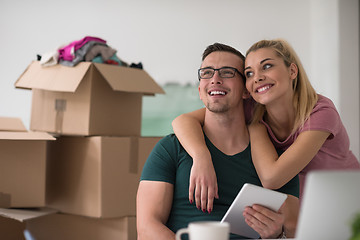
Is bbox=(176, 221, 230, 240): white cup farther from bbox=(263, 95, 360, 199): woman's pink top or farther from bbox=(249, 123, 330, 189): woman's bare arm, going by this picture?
bbox=(263, 95, 360, 199): woman's pink top

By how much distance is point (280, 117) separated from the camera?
4.80ft

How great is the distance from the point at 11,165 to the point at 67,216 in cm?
44

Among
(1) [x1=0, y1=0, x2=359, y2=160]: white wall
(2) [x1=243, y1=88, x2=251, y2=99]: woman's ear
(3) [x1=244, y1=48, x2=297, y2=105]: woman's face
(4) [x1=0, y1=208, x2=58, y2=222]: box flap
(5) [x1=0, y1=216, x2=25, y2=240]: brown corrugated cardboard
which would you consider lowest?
(5) [x1=0, y1=216, x2=25, y2=240]: brown corrugated cardboard

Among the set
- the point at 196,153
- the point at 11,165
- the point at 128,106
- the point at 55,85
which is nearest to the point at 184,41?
the point at 128,106

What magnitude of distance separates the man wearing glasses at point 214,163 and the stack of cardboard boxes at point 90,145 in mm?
597

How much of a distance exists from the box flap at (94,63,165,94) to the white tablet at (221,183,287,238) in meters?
0.99

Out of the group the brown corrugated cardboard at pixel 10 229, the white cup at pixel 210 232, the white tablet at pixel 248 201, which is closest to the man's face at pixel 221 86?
the white tablet at pixel 248 201

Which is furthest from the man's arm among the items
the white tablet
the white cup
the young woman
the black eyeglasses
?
the white cup

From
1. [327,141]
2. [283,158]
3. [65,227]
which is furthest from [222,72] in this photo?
[65,227]

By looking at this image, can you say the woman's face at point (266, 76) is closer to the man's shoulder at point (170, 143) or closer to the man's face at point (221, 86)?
the man's face at point (221, 86)

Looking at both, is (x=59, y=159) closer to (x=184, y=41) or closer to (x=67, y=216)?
(x=67, y=216)

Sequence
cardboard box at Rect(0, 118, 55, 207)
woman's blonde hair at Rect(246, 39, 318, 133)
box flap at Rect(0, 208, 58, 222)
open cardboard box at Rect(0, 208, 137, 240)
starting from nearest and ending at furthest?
woman's blonde hair at Rect(246, 39, 318, 133)
box flap at Rect(0, 208, 58, 222)
cardboard box at Rect(0, 118, 55, 207)
open cardboard box at Rect(0, 208, 137, 240)

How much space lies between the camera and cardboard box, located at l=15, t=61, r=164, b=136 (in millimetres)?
1899

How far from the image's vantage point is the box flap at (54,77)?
1838 millimetres
